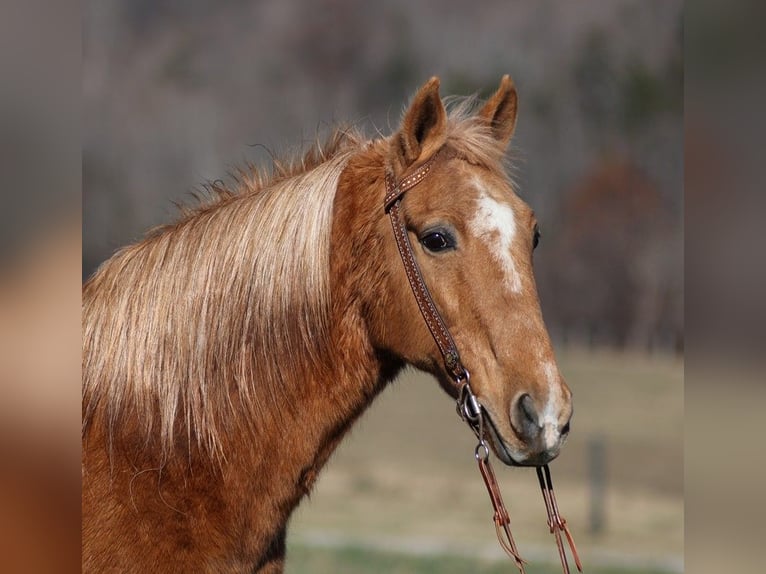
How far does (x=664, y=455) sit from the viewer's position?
15789mm

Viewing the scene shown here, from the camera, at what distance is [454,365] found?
249 centimetres

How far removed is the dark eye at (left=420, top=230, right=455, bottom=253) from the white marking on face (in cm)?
8

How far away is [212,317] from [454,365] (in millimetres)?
718

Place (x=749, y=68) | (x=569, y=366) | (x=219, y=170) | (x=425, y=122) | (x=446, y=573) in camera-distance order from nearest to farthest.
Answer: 1. (x=749, y=68)
2. (x=425, y=122)
3. (x=446, y=573)
4. (x=569, y=366)
5. (x=219, y=170)

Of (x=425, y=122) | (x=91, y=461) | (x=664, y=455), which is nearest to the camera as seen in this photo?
(x=91, y=461)

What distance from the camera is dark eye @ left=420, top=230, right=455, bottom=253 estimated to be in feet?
8.22

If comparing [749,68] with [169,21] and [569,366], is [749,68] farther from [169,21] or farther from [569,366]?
[169,21]

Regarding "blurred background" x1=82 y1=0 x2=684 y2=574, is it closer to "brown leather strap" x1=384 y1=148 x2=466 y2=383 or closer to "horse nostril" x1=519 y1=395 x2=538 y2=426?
Result: "brown leather strap" x1=384 y1=148 x2=466 y2=383

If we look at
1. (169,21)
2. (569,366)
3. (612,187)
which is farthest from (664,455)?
(169,21)

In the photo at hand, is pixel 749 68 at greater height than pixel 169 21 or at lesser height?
greater

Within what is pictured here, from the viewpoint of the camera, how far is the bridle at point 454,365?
2.43m

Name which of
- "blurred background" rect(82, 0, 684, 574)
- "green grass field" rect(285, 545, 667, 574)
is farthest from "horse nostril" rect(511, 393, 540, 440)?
"blurred background" rect(82, 0, 684, 574)

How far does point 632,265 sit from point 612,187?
2766 millimetres

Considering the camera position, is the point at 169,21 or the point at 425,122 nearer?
the point at 425,122
